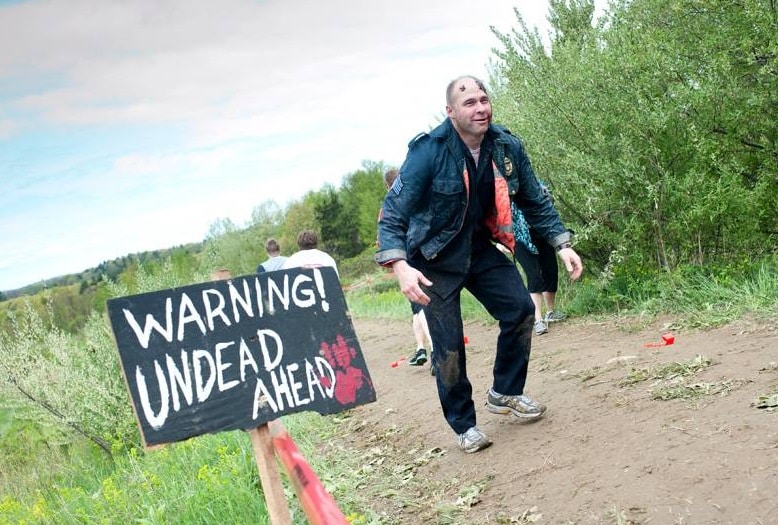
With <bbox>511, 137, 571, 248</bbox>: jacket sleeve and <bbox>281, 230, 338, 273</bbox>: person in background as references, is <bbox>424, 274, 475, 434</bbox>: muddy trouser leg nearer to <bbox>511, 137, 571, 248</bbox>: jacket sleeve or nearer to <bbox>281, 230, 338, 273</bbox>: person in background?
<bbox>511, 137, 571, 248</bbox>: jacket sleeve

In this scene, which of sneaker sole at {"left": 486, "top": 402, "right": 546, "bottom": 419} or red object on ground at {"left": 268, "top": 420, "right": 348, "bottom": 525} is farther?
sneaker sole at {"left": 486, "top": 402, "right": 546, "bottom": 419}

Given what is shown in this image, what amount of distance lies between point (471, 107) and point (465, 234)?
2.50 feet

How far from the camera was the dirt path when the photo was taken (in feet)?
10.7

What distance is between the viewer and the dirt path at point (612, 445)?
10.7 ft

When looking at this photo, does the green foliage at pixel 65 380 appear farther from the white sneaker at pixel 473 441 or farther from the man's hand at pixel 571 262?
the man's hand at pixel 571 262

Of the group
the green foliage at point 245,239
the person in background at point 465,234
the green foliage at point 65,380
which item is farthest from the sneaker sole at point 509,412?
the green foliage at point 245,239

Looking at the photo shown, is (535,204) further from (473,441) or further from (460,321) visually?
(473,441)

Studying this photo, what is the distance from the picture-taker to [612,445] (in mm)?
4047

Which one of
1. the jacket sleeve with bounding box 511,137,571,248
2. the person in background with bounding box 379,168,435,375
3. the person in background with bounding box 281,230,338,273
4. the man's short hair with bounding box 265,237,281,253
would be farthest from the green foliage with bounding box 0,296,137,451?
the jacket sleeve with bounding box 511,137,571,248

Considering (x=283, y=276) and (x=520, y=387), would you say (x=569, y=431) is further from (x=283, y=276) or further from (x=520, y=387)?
(x=283, y=276)

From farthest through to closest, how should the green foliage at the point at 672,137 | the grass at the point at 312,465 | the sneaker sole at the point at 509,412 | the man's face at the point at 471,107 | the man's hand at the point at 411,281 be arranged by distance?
the green foliage at the point at 672,137
the sneaker sole at the point at 509,412
the grass at the point at 312,465
the man's face at the point at 471,107
the man's hand at the point at 411,281

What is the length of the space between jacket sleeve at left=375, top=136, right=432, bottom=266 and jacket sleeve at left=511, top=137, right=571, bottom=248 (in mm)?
679

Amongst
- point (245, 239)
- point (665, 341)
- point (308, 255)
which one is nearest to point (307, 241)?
point (308, 255)

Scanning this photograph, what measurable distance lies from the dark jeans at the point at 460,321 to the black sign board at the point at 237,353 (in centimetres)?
113
